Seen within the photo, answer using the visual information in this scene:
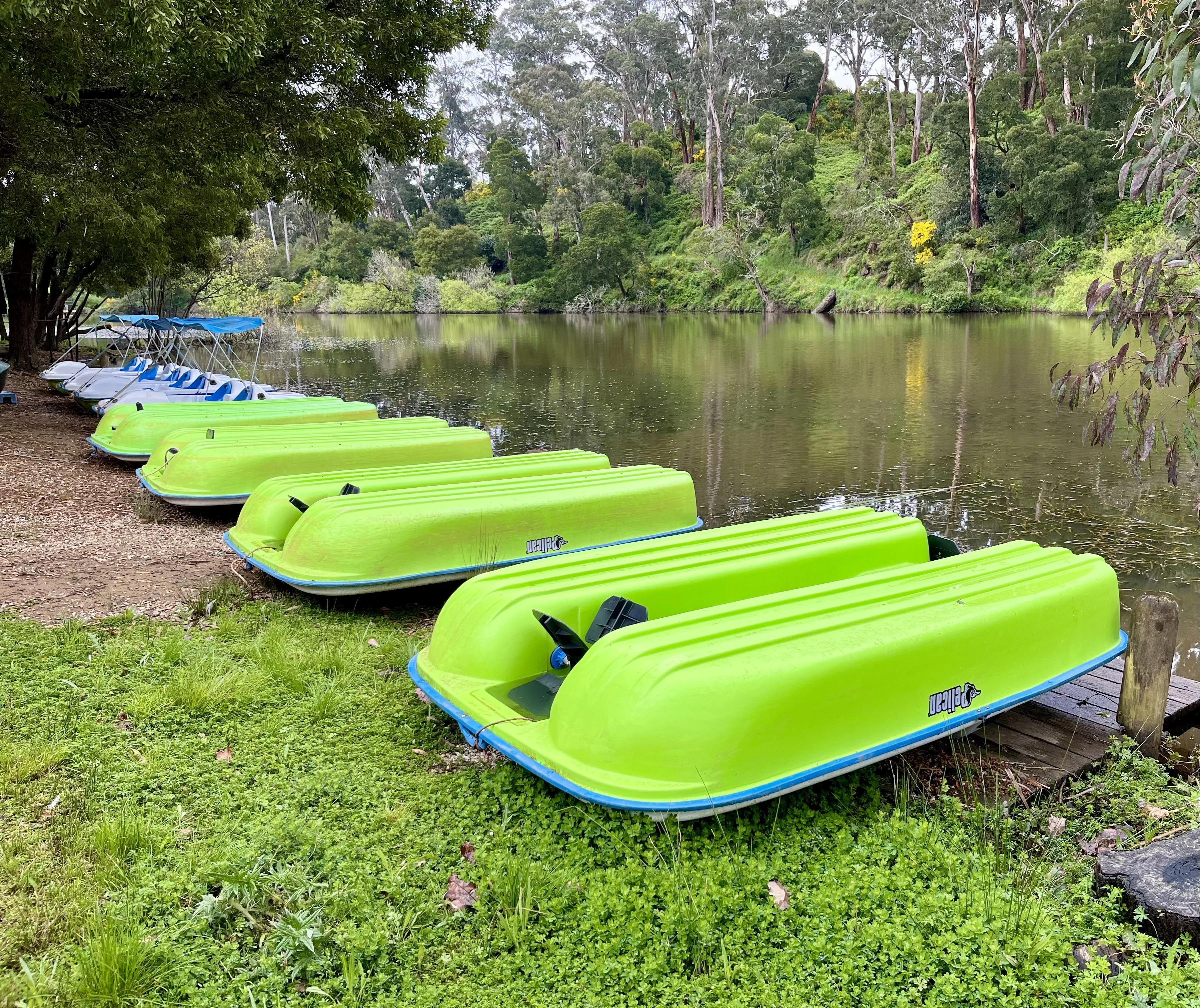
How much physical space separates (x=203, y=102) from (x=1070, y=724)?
8802 millimetres

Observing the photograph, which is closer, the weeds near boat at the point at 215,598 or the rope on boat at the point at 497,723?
the rope on boat at the point at 497,723

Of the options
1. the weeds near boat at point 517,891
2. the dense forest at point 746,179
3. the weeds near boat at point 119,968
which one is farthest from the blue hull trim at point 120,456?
the dense forest at point 746,179

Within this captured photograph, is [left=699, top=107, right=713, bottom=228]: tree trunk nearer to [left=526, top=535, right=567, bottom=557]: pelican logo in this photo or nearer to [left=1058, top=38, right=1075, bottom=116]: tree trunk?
[left=1058, top=38, right=1075, bottom=116]: tree trunk

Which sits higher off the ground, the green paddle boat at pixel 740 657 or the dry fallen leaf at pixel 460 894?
the green paddle boat at pixel 740 657

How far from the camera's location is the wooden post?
427cm

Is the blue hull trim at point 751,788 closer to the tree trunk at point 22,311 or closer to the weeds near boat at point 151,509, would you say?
the weeds near boat at point 151,509

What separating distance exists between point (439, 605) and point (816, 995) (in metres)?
4.07

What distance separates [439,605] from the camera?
20.3 ft

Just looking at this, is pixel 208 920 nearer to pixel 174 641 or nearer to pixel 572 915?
pixel 572 915

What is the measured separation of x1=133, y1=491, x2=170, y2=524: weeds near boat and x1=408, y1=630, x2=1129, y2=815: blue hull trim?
4806mm

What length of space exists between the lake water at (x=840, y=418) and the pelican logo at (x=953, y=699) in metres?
2.80

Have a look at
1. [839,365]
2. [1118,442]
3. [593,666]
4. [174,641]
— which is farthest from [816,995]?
[839,365]

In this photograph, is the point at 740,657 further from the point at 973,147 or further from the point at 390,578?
the point at 973,147

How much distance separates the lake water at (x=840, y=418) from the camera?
9109 millimetres
